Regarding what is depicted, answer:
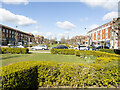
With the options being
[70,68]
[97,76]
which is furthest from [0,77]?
[97,76]

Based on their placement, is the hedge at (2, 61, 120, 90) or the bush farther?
the hedge at (2, 61, 120, 90)

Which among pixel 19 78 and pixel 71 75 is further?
pixel 71 75

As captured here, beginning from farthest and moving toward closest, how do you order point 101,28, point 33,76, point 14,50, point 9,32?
point 9,32 → point 101,28 → point 14,50 → point 33,76

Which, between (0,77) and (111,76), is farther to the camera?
(111,76)

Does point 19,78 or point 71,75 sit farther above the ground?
point 19,78

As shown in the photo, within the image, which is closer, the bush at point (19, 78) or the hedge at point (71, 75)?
the bush at point (19, 78)

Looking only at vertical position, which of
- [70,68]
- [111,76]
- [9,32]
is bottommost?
[111,76]

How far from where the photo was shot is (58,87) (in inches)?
149

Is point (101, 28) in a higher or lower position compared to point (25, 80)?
higher

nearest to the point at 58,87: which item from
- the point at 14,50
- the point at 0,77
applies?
the point at 0,77

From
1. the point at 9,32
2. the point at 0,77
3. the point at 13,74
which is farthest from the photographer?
the point at 9,32

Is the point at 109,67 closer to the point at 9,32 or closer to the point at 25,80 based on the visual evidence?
the point at 25,80

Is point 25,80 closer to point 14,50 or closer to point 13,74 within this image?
point 13,74

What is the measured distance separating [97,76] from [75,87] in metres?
1.17
